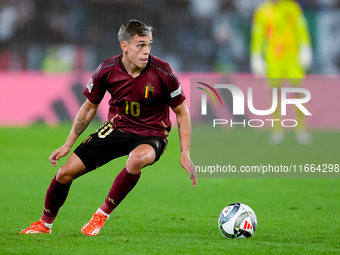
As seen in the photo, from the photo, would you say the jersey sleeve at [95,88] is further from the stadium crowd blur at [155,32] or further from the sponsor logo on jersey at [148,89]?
the stadium crowd blur at [155,32]

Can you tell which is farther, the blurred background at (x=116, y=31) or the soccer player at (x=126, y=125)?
the blurred background at (x=116, y=31)

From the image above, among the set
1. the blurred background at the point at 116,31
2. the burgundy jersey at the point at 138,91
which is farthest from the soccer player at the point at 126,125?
the blurred background at the point at 116,31

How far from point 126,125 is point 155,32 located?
13.7 meters

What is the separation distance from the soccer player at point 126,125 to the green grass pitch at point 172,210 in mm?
340

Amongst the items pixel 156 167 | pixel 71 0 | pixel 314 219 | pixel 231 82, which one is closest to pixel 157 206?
pixel 314 219

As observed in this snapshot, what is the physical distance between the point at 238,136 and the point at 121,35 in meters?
8.91

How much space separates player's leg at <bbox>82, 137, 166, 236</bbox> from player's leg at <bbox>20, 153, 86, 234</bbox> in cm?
30

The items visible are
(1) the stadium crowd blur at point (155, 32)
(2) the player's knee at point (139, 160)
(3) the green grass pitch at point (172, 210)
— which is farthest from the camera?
(1) the stadium crowd blur at point (155, 32)

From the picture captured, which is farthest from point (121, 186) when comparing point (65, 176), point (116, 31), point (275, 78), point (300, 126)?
point (116, 31)

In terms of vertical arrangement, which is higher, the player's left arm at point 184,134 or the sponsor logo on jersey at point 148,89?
the sponsor logo on jersey at point 148,89

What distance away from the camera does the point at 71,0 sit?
60.1ft

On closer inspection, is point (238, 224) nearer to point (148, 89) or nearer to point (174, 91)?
point (174, 91)

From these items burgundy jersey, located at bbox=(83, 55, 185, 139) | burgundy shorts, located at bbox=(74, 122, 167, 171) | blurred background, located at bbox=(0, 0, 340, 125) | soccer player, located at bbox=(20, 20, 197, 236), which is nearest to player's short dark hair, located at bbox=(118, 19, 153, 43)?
soccer player, located at bbox=(20, 20, 197, 236)

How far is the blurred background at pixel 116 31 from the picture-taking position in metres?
16.5
